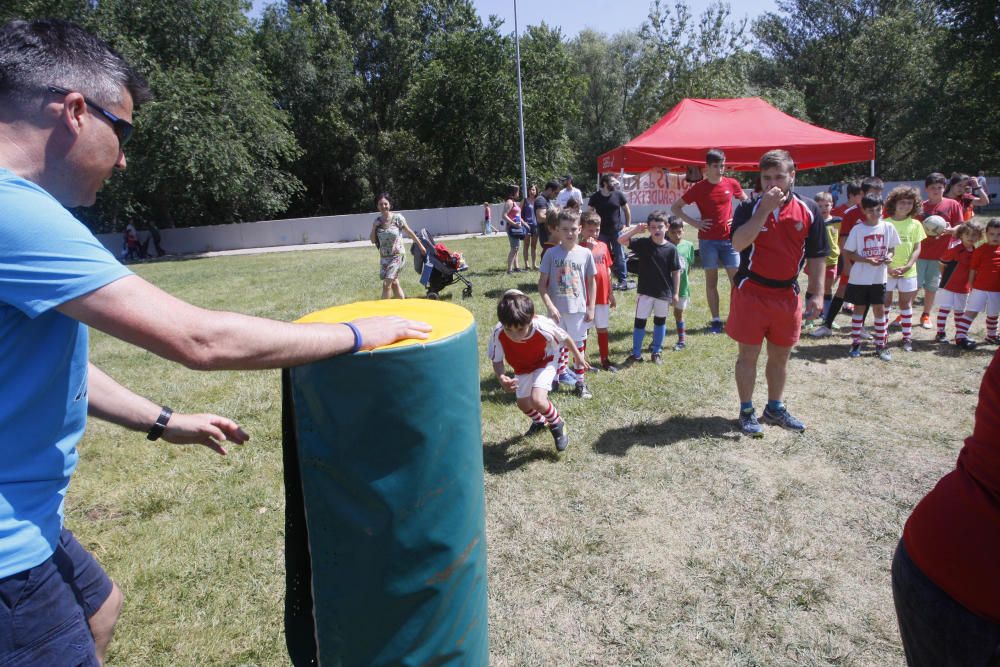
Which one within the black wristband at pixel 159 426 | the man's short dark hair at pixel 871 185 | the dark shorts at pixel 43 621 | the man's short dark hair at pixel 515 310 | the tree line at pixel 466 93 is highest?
the tree line at pixel 466 93

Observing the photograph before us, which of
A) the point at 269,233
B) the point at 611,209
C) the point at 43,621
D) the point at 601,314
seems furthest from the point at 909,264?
the point at 269,233

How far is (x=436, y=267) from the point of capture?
1058 cm

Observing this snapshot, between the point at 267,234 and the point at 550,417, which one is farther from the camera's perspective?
the point at 267,234

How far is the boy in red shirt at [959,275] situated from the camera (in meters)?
6.98

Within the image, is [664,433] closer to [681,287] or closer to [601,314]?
→ [601,314]

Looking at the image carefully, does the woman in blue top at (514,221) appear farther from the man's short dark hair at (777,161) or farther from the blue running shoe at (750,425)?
the man's short dark hair at (777,161)

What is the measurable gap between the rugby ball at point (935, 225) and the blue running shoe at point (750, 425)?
15.1 feet

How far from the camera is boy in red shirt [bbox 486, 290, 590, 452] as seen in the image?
4.32m

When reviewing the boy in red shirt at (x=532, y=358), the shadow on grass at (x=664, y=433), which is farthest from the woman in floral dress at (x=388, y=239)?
the shadow on grass at (x=664, y=433)

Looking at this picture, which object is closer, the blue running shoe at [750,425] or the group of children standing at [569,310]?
the group of children standing at [569,310]

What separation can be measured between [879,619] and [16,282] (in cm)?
339

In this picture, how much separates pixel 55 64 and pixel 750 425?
4646 mm

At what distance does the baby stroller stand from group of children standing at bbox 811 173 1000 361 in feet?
18.5

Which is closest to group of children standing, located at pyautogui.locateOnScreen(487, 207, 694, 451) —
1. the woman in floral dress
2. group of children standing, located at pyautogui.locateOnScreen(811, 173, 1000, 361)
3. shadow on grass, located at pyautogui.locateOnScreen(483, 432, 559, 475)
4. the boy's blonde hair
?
shadow on grass, located at pyautogui.locateOnScreen(483, 432, 559, 475)
